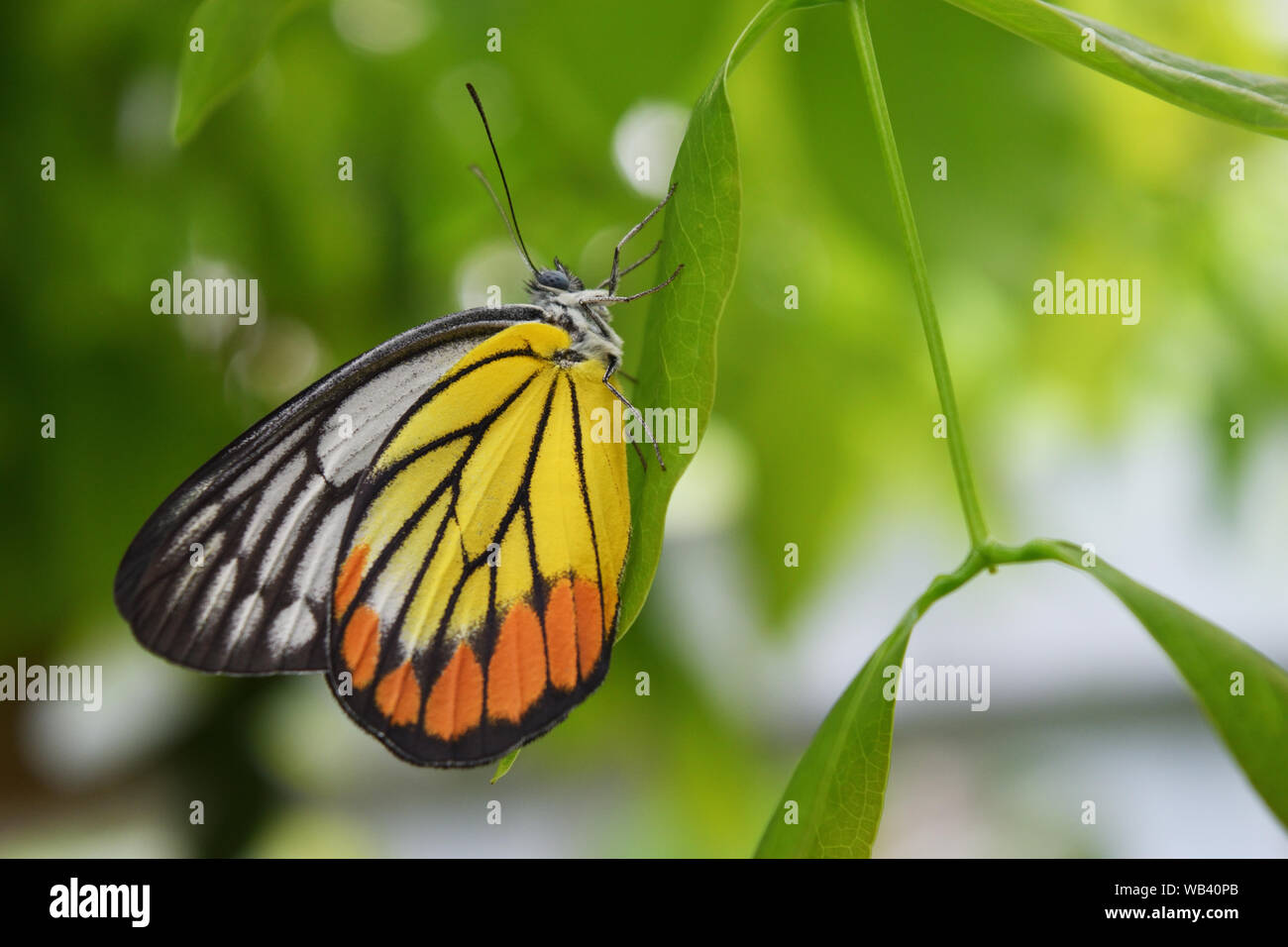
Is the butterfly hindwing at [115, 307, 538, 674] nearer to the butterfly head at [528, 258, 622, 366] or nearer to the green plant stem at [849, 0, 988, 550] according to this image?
the butterfly head at [528, 258, 622, 366]

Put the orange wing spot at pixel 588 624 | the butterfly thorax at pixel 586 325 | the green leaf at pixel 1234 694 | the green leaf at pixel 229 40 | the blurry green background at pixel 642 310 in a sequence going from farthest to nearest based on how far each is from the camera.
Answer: the blurry green background at pixel 642 310 < the butterfly thorax at pixel 586 325 < the orange wing spot at pixel 588 624 < the green leaf at pixel 229 40 < the green leaf at pixel 1234 694

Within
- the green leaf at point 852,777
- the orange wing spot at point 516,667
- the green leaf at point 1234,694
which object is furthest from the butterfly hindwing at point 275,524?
the green leaf at point 1234,694

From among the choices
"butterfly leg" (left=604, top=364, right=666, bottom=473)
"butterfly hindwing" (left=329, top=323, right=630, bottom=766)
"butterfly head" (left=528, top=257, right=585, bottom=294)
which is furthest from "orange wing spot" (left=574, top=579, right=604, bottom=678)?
"butterfly head" (left=528, top=257, right=585, bottom=294)

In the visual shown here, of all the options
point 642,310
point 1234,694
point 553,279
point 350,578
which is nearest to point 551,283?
point 553,279

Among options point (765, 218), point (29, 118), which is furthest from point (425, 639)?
point (29, 118)

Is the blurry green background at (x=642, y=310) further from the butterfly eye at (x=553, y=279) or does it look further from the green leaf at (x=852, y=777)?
the green leaf at (x=852, y=777)

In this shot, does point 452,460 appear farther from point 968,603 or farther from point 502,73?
point 968,603

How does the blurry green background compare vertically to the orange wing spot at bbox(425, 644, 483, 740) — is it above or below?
above
